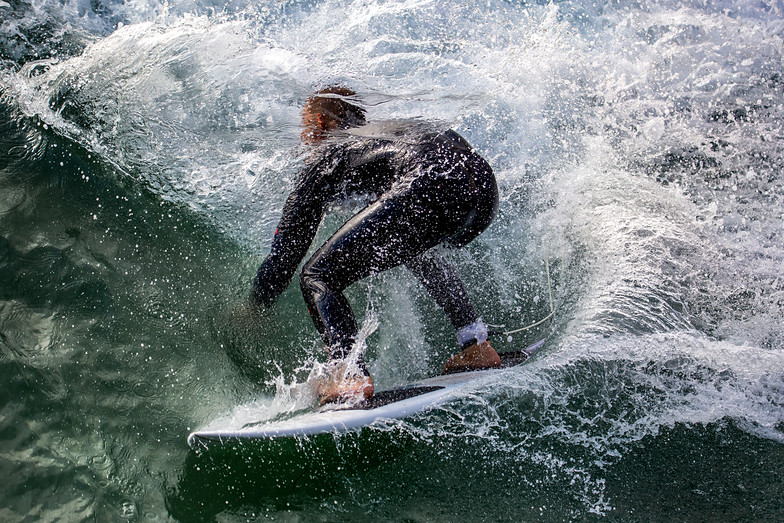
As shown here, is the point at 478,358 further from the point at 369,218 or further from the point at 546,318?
the point at 369,218

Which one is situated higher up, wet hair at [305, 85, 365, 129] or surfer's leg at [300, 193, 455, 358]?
wet hair at [305, 85, 365, 129]

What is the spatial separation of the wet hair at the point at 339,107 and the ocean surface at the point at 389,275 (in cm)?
8

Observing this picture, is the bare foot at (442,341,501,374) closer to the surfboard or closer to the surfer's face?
the surfboard

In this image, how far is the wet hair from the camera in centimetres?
229

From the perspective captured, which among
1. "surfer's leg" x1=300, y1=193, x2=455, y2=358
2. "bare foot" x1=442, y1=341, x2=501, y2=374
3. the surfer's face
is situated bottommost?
"bare foot" x1=442, y1=341, x2=501, y2=374

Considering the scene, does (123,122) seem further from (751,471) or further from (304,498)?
(751,471)

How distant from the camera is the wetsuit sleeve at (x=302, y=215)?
7.15 feet

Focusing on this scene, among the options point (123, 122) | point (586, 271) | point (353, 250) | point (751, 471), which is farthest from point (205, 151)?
point (751, 471)

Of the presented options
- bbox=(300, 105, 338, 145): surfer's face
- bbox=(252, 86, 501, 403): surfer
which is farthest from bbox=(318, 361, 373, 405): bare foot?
bbox=(300, 105, 338, 145): surfer's face

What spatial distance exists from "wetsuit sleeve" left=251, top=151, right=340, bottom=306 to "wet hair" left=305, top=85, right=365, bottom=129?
207 mm

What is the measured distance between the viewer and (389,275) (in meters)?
2.78

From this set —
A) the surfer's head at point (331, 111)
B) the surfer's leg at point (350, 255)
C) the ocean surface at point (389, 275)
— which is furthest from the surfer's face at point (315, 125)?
the surfer's leg at point (350, 255)

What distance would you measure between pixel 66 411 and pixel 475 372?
1.72m

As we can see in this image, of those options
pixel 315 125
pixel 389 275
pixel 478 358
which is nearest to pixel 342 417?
pixel 478 358
